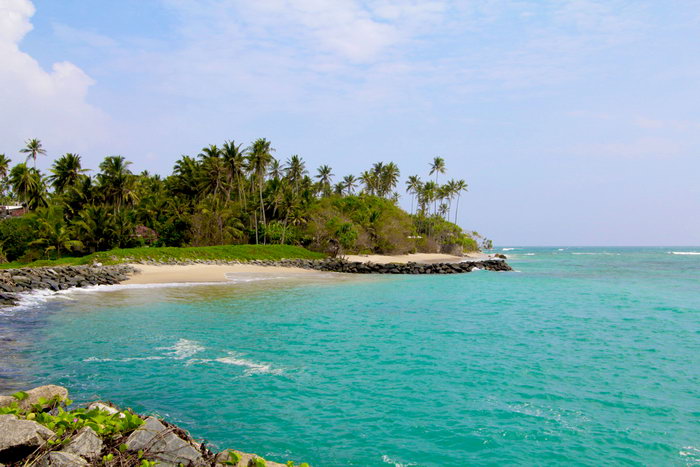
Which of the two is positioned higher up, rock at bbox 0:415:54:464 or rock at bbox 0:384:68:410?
rock at bbox 0:415:54:464

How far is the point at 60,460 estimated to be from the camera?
4730 mm

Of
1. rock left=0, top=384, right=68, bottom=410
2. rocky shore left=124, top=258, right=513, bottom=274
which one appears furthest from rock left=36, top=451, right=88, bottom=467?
A: rocky shore left=124, top=258, right=513, bottom=274

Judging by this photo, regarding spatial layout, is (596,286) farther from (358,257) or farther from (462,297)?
(358,257)

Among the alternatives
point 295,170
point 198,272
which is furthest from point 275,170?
point 198,272

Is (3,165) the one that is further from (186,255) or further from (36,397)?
(36,397)

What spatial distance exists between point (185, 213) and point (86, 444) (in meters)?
58.4

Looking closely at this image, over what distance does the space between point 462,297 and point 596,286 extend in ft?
51.8

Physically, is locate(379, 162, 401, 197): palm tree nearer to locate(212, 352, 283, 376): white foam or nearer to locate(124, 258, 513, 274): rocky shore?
locate(124, 258, 513, 274): rocky shore

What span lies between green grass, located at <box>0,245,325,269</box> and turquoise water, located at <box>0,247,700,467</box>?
2301 cm

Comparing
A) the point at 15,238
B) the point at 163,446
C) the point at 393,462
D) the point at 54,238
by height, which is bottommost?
the point at 393,462

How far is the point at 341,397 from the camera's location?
380 inches

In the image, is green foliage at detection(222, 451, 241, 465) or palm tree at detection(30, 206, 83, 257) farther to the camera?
palm tree at detection(30, 206, 83, 257)

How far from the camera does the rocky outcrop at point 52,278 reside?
962 inches

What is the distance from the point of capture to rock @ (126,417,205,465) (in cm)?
548
